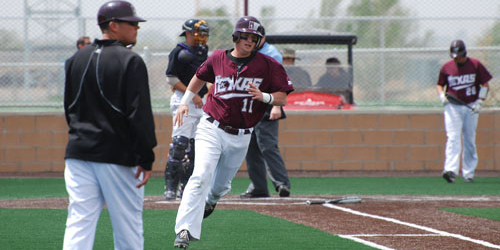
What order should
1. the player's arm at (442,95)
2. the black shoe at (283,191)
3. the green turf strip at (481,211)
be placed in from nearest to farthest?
the green turf strip at (481,211)
the black shoe at (283,191)
the player's arm at (442,95)

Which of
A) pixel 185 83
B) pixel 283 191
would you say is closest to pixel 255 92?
pixel 185 83

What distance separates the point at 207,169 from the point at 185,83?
290 cm

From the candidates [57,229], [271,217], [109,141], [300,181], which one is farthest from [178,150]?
[109,141]

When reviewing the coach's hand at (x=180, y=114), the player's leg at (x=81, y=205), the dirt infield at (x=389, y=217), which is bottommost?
the dirt infield at (x=389, y=217)

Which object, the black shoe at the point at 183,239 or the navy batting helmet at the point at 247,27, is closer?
the black shoe at the point at 183,239

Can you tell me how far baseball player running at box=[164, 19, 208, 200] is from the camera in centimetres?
928

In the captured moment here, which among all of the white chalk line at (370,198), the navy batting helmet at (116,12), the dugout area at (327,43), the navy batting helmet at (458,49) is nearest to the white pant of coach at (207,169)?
the navy batting helmet at (116,12)

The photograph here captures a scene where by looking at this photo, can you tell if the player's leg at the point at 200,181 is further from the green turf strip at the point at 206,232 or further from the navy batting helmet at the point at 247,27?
the navy batting helmet at the point at 247,27

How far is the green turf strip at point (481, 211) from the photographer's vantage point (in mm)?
8672

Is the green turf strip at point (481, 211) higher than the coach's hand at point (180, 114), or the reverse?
the coach's hand at point (180, 114)

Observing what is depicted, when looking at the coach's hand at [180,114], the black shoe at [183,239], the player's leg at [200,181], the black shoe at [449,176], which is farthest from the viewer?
the black shoe at [449,176]

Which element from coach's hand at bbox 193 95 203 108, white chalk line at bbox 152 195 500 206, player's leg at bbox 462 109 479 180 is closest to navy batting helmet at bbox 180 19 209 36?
coach's hand at bbox 193 95 203 108

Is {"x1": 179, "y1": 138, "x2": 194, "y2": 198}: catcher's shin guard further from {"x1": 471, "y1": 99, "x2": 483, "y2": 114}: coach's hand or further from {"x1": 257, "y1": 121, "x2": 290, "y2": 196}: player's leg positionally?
{"x1": 471, "y1": 99, "x2": 483, "y2": 114}: coach's hand

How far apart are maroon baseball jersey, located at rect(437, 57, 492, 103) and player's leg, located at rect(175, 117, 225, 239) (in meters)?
7.08
